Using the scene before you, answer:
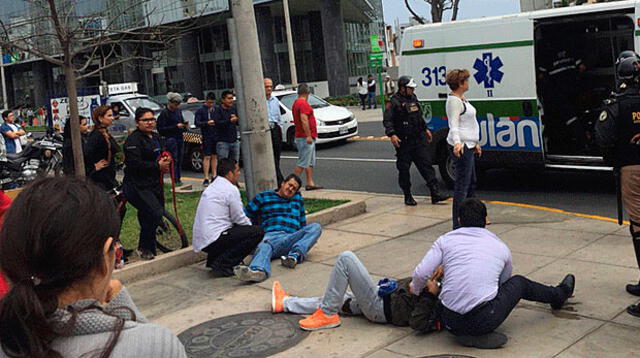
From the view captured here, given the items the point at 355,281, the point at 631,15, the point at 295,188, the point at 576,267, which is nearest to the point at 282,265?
the point at 295,188

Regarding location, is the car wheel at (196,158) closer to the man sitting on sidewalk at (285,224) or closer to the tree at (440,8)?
the man sitting on sidewalk at (285,224)

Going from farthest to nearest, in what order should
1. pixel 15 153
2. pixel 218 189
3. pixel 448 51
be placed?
1. pixel 15 153
2. pixel 448 51
3. pixel 218 189

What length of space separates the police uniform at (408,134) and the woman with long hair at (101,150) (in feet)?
12.5

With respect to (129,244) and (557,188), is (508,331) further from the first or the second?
(557,188)

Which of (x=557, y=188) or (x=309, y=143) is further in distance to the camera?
(x=309, y=143)

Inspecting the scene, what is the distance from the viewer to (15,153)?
17.1 m

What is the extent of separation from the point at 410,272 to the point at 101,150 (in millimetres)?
3818

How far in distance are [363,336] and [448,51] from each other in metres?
6.53

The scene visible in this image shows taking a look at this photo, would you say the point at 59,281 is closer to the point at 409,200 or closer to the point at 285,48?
the point at 409,200

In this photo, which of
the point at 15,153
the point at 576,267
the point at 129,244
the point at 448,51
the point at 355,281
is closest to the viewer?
the point at 355,281

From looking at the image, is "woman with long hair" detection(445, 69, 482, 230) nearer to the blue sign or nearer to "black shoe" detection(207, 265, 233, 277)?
the blue sign

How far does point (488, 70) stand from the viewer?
10.5 metres

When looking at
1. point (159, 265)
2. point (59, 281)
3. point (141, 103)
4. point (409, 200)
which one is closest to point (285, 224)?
point (159, 265)

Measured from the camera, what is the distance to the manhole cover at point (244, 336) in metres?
5.34
